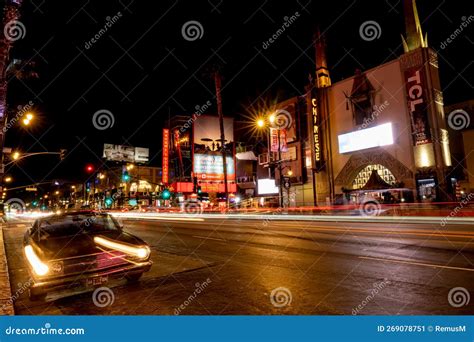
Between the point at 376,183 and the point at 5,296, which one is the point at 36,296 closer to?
the point at 5,296

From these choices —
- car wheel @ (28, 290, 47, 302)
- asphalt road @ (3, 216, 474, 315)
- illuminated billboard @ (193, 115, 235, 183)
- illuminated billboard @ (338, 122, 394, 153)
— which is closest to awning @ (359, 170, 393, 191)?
illuminated billboard @ (338, 122, 394, 153)

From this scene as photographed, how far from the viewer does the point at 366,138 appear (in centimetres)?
3044

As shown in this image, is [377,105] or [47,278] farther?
[377,105]

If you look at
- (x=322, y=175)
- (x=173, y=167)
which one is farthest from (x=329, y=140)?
(x=173, y=167)

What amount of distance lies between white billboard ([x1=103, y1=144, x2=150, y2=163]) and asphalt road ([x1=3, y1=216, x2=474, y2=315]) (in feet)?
253

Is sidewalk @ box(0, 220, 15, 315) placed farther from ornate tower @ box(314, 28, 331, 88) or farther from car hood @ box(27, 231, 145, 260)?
ornate tower @ box(314, 28, 331, 88)

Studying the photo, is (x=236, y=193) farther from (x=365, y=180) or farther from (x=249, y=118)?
(x=365, y=180)

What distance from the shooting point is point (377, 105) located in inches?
1187

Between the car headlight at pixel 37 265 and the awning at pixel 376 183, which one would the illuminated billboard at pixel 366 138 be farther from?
the car headlight at pixel 37 265

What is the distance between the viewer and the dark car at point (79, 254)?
5570 mm

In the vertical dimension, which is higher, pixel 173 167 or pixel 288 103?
pixel 288 103

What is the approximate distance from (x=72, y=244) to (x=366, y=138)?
2897cm

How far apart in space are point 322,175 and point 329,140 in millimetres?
3807

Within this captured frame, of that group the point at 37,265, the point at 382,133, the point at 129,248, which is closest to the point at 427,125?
the point at 382,133
